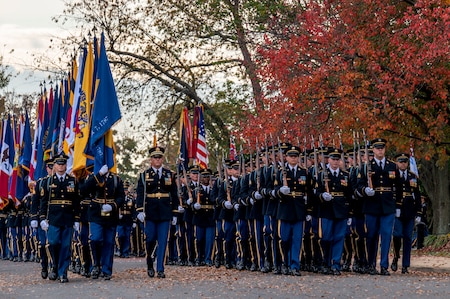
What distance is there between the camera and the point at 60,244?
1477cm

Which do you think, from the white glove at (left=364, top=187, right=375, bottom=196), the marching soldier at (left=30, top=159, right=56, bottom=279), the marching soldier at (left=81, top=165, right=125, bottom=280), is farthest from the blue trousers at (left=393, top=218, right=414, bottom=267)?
the marching soldier at (left=30, top=159, right=56, bottom=279)

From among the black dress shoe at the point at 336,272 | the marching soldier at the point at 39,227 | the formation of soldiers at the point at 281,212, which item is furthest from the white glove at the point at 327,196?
the marching soldier at the point at 39,227

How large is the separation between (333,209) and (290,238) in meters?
0.86

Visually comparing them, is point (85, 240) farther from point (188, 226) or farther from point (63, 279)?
point (188, 226)

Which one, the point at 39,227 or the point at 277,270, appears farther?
the point at 39,227

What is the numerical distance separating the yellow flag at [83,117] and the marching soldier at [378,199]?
458cm

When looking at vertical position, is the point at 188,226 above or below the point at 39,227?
above

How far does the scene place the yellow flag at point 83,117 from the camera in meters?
15.7

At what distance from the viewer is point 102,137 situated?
620 inches

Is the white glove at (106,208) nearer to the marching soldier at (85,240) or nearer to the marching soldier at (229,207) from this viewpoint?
the marching soldier at (85,240)

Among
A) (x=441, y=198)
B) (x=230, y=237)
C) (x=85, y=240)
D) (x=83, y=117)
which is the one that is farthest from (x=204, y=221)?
(x=441, y=198)

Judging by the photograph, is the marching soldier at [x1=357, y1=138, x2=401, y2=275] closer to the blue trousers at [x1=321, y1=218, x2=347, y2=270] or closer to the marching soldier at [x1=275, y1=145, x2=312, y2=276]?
the blue trousers at [x1=321, y1=218, x2=347, y2=270]

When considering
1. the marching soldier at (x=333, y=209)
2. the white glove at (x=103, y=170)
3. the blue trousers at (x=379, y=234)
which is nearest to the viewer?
the blue trousers at (x=379, y=234)

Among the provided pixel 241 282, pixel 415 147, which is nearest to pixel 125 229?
pixel 415 147
